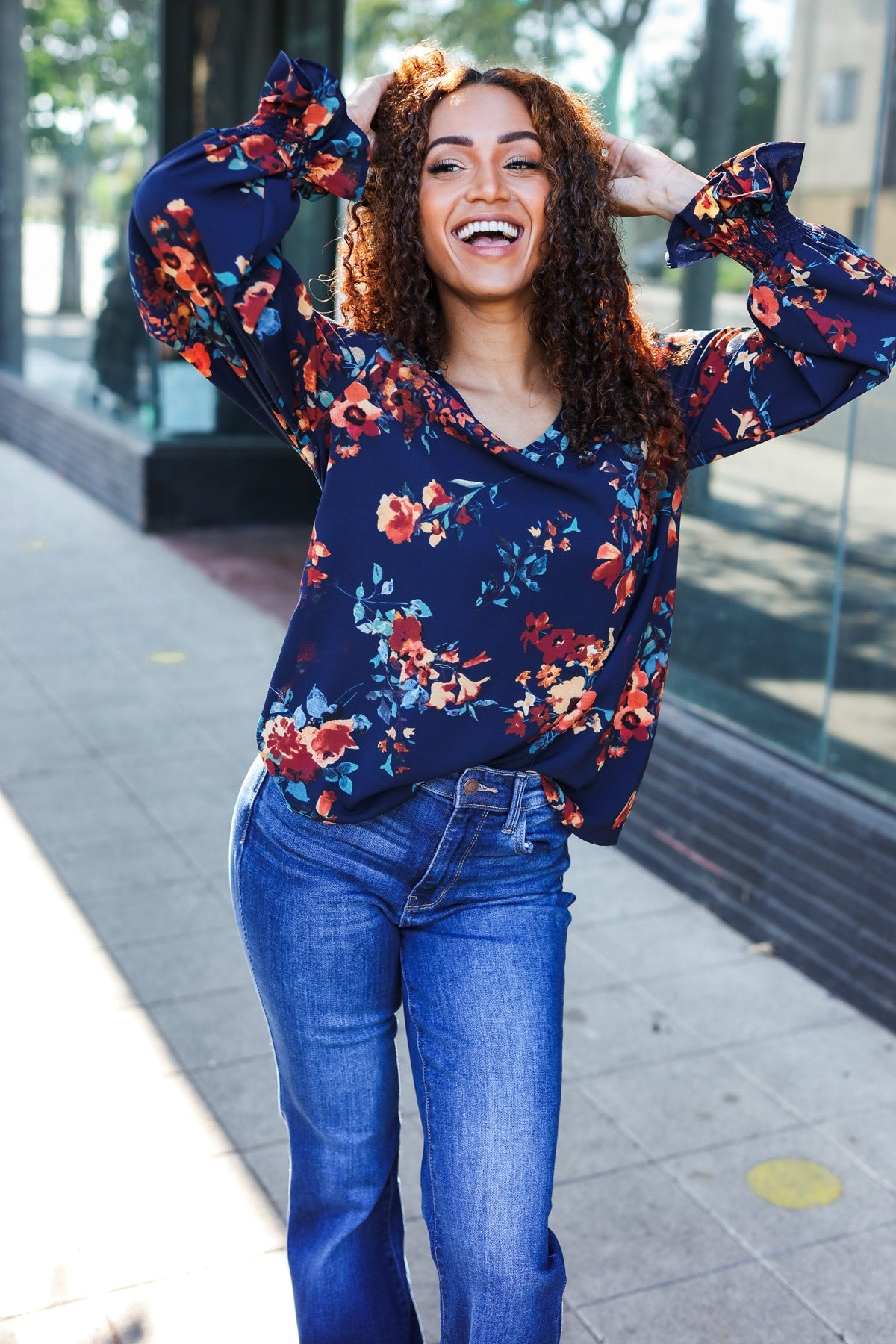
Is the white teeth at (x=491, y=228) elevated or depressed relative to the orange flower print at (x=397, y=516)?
elevated

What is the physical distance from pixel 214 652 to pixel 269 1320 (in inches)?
182

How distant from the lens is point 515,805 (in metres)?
2.06

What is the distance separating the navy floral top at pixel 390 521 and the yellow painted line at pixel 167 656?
16.3 ft

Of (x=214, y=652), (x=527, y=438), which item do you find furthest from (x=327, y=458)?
(x=214, y=652)

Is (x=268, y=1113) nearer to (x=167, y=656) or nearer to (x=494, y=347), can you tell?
(x=494, y=347)

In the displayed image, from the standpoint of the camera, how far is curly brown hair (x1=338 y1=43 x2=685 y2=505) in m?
2.14

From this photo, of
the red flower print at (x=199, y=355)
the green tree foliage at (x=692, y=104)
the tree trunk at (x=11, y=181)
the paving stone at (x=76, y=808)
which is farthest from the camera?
the tree trunk at (x=11, y=181)

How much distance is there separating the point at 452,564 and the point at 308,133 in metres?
0.60

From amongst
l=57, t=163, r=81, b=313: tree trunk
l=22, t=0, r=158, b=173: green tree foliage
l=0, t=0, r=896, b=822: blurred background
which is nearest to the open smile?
l=0, t=0, r=896, b=822: blurred background

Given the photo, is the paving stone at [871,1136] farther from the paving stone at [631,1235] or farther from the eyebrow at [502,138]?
the eyebrow at [502,138]

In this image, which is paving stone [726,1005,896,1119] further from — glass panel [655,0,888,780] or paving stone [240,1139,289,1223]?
paving stone [240,1139,289,1223]

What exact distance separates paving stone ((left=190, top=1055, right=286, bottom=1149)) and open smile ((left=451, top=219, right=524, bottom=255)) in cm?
200

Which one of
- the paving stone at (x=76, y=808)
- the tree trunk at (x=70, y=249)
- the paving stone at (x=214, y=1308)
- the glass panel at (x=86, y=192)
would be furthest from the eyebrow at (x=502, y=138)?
the tree trunk at (x=70, y=249)

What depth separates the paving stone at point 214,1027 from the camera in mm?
3703
